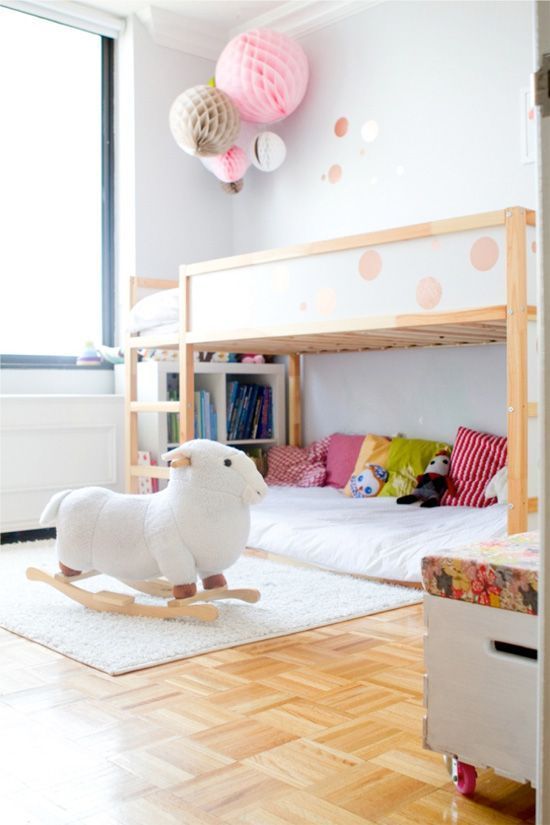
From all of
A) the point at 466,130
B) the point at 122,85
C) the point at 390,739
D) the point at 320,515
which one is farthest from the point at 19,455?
the point at 390,739

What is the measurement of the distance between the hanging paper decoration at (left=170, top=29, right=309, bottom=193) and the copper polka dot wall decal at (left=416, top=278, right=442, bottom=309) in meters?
1.55

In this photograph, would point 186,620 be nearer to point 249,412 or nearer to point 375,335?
point 375,335

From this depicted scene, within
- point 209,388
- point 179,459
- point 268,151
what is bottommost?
point 179,459

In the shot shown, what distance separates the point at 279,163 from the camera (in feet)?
13.0

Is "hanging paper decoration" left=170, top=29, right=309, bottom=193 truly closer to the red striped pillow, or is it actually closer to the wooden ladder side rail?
the wooden ladder side rail

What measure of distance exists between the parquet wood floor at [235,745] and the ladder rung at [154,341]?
5.45ft

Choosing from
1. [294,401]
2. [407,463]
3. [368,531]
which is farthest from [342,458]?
[368,531]

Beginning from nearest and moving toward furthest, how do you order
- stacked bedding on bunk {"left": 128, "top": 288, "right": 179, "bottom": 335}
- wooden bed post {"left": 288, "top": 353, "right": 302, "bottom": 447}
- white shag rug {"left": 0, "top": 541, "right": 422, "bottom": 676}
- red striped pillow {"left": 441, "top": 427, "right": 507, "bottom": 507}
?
white shag rug {"left": 0, "top": 541, "right": 422, "bottom": 676}, red striped pillow {"left": 441, "top": 427, "right": 507, "bottom": 507}, stacked bedding on bunk {"left": 128, "top": 288, "right": 179, "bottom": 335}, wooden bed post {"left": 288, "top": 353, "right": 302, "bottom": 447}

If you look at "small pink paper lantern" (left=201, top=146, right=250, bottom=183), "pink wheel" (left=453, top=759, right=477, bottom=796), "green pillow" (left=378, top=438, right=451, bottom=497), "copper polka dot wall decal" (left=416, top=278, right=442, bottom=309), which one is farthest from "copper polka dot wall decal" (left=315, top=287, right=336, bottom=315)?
"pink wheel" (left=453, top=759, right=477, bottom=796)

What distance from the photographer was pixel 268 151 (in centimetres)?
395

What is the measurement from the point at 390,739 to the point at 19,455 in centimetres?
240

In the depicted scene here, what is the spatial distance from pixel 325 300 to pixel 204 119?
1.26 metres

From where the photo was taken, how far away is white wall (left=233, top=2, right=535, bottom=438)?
3.29 m

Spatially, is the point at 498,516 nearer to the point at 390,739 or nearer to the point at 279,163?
the point at 390,739
